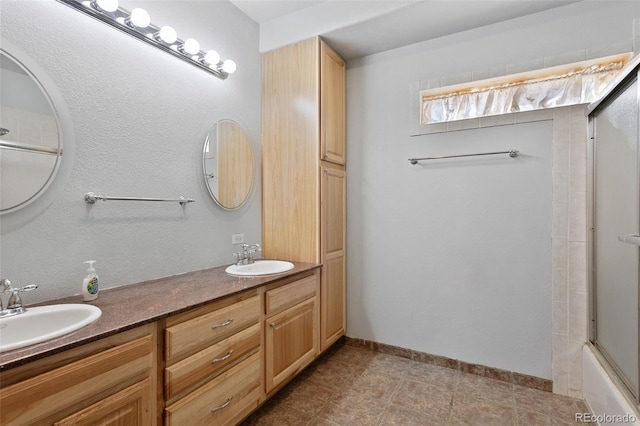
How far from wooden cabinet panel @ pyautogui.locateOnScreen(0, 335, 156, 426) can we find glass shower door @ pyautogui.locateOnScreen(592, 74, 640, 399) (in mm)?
2031

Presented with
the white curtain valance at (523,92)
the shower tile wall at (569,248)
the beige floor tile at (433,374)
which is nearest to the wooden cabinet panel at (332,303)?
the beige floor tile at (433,374)

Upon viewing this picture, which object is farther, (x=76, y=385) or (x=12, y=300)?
(x=12, y=300)

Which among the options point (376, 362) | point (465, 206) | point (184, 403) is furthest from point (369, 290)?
point (184, 403)

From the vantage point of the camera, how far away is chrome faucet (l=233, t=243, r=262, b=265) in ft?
7.06

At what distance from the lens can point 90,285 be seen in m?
1.36

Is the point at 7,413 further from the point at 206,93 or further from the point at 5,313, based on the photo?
the point at 206,93

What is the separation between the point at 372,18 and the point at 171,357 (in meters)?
2.25

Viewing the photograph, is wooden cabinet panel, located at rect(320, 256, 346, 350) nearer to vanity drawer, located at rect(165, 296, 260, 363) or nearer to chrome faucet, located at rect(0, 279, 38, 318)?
vanity drawer, located at rect(165, 296, 260, 363)

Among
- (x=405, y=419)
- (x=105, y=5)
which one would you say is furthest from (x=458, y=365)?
(x=105, y=5)

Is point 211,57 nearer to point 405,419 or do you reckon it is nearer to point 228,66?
point 228,66

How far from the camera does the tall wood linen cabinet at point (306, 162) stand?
7.60 ft

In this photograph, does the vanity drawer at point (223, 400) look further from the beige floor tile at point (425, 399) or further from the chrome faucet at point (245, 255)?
the beige floor tile at point (425, 399)

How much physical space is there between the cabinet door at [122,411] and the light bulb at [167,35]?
5.47 feet

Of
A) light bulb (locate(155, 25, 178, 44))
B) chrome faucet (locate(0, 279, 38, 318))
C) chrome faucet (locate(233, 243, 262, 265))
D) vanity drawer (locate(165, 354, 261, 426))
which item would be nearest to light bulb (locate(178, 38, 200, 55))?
light bulb (locate(155, 25, 178, 44))
